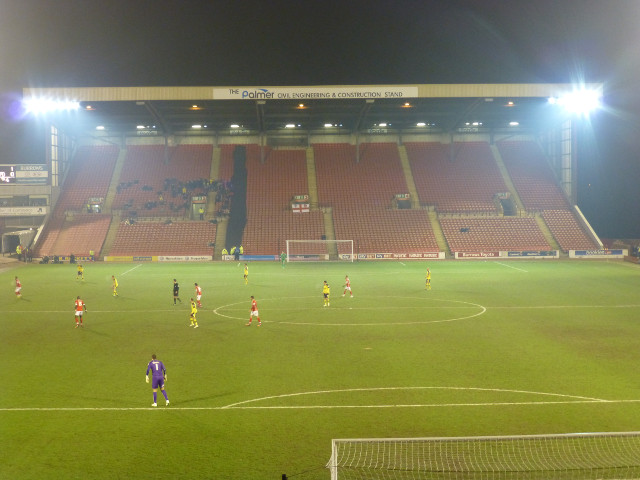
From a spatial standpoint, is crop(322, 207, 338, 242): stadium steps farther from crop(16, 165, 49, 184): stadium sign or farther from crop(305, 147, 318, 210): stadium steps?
crop(16, 165, 49, 184): stadium sign

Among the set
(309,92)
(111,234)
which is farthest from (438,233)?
(111,234)

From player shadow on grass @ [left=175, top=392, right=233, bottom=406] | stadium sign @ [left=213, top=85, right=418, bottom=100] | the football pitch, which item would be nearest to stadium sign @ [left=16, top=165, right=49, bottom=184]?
stadium sign @ [left=213, top=85, right=418, bottom=100]

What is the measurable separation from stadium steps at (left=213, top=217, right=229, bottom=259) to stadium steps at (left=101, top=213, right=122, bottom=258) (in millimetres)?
11020

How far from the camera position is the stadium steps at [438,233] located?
5822cm

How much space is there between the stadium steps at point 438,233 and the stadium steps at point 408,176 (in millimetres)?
2369

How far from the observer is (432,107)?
60.8 m

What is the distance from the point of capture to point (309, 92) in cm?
5469

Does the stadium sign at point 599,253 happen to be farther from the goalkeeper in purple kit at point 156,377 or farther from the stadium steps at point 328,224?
the goalkeeper in purple kit at point 156,377

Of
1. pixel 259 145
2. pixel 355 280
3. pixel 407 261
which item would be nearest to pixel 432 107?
pixel 407 261

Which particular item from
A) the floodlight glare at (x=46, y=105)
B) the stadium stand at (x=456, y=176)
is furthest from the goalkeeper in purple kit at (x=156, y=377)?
the stadium stand at (x=456, y=176)

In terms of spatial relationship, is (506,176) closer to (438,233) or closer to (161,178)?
(438,233)

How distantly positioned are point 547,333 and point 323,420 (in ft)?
41.8

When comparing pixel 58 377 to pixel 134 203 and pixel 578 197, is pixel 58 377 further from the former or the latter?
pixel 578 197

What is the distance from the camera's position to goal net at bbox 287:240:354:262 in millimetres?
56562
